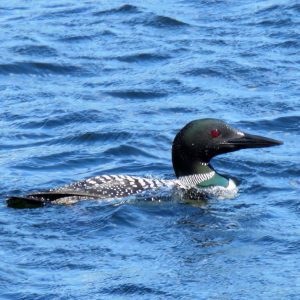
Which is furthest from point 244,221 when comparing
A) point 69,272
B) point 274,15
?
point 274,15

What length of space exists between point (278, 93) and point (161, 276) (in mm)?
6511

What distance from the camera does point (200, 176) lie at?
1373 cm

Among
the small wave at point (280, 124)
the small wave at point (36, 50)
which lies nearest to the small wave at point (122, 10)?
the small wave at point (36, 50)

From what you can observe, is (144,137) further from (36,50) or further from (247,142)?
(36,50)

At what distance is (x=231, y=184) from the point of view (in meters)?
13.7

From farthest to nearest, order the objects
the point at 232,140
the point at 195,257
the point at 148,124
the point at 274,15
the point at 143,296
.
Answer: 1. the point at 274,15
2. the point at 148,124
3. the point at 232,140
4. the point at 195,257
5. the point at 143,296

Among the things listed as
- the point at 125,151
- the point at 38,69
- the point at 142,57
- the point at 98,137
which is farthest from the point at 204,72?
the point at 125,151

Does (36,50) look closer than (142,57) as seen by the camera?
No

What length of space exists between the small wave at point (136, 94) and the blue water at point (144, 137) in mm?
20

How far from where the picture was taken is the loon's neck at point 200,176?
13.7 meters

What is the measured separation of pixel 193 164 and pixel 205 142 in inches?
11.1

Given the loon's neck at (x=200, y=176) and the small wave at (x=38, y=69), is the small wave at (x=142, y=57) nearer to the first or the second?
the small wave at (x=38, y=69)

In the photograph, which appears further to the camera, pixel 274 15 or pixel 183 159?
pixel 274 15

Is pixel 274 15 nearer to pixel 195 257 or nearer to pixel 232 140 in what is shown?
pixel 232 140
